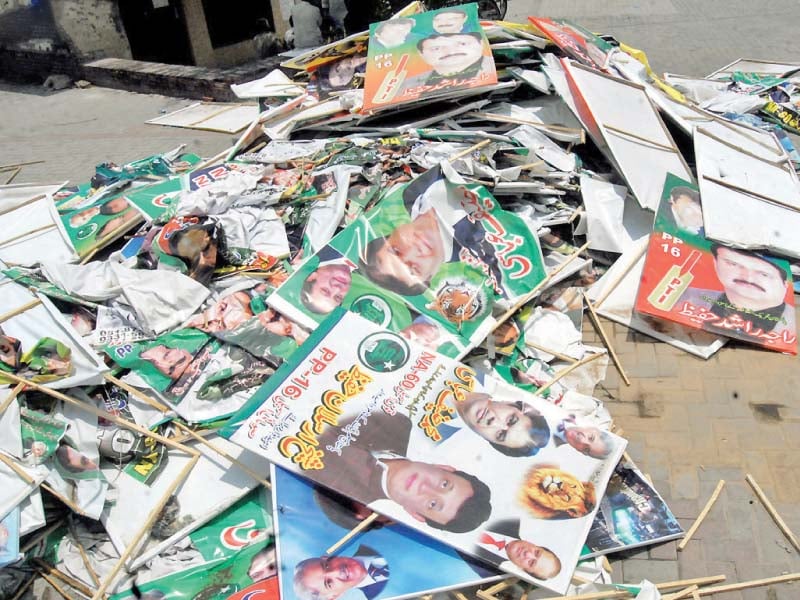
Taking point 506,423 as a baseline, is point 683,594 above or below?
below

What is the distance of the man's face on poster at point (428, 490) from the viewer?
10.1 feet

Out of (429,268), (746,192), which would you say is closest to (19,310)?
(429,268)

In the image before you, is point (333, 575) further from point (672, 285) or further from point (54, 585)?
point (672, 285)

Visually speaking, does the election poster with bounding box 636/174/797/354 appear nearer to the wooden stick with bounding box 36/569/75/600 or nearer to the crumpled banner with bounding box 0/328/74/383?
the crumpled banner with bounding box 0/328/74/383

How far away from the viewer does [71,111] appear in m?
9.70

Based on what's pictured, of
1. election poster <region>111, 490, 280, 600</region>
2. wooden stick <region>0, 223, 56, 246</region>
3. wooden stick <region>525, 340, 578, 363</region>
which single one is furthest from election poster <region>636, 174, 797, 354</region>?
wooden stick <region>0, 223, 56, 246</region>

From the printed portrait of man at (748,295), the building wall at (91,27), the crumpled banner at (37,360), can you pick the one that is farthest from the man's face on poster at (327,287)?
the building wall at (91,27)

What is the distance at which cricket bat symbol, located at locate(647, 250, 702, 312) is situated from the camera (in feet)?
14.5

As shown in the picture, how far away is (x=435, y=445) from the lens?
332cm

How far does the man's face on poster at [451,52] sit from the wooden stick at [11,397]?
4.12 m

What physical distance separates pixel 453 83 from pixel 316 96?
1551 mm

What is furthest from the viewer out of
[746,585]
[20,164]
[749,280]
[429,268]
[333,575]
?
[20,164]

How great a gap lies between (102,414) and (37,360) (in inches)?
17.9

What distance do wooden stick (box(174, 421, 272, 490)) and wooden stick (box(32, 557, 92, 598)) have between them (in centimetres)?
85
